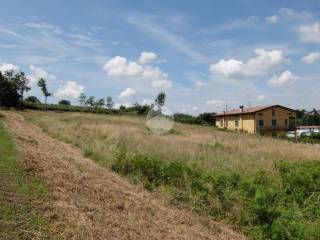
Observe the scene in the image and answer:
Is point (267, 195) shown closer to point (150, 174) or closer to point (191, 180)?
point (191, 180)

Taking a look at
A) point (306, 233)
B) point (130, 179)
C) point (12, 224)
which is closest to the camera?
point (12, 224)

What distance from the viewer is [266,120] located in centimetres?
6975

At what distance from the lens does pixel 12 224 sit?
5535 mm

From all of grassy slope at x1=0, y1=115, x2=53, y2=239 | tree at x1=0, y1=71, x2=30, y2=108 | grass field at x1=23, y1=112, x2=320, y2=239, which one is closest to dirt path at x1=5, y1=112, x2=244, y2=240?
grassy slope at x1=0, y1=115, x2=53, y2=239

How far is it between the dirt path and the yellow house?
60.9 metres

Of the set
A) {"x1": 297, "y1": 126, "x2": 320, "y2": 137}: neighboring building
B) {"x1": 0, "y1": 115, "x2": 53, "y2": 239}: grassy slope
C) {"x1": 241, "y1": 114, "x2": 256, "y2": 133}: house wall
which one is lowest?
{"x1": 297, "y1": 126, "x2": 320, "y2": 137}: neighboring building

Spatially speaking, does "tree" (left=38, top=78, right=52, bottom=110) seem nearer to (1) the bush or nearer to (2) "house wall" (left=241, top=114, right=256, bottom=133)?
(2) "house wall" (left=241, top=114, right=256, bottom=133)

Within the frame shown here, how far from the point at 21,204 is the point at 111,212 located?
166cm

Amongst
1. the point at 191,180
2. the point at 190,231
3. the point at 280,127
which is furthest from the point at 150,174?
the point at 280,127

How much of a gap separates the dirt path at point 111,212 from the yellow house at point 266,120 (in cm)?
6094

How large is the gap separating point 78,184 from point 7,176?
159cm

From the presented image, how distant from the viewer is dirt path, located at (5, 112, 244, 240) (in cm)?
618

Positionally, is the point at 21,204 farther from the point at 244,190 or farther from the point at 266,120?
the point at 266,120

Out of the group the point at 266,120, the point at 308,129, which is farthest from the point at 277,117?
the point at 308,129
